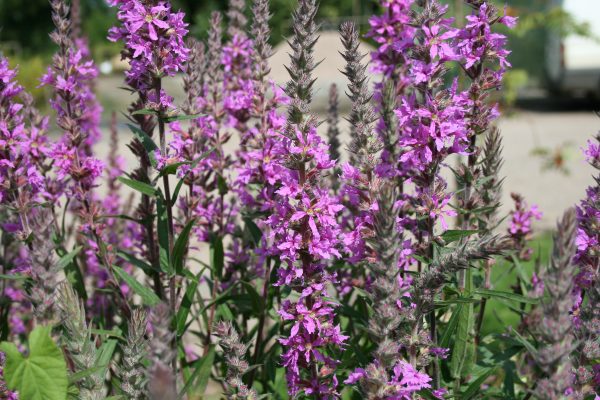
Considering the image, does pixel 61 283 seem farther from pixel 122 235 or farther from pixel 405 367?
pixel 122 235

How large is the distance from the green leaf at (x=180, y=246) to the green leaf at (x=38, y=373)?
84 cm

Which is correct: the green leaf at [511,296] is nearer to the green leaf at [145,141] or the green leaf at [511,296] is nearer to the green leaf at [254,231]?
the green leaf at [254,231]

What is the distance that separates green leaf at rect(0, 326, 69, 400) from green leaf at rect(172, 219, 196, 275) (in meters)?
0.84

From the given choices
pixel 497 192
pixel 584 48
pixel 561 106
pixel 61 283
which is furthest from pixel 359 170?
pixel 561 106

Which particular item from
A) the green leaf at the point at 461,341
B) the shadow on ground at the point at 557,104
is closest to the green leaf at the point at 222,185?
the green leaf at the point at 461,341

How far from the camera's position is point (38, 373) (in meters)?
1.99

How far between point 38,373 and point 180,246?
89 cm

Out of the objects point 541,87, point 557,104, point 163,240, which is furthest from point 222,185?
point 557,104

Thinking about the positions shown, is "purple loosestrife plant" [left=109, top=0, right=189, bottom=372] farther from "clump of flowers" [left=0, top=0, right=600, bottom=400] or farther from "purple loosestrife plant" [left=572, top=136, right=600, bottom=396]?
"purple loosestrife plant" [left=572, top=136, right=600, bottom=396]

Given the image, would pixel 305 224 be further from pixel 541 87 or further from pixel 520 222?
pixel 541 87

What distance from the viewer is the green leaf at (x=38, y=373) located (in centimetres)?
198

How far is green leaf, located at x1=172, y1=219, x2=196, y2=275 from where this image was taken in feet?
8.96

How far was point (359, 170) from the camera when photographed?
99.6 inches

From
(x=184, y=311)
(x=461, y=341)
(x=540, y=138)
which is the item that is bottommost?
(x=461, y=341)
